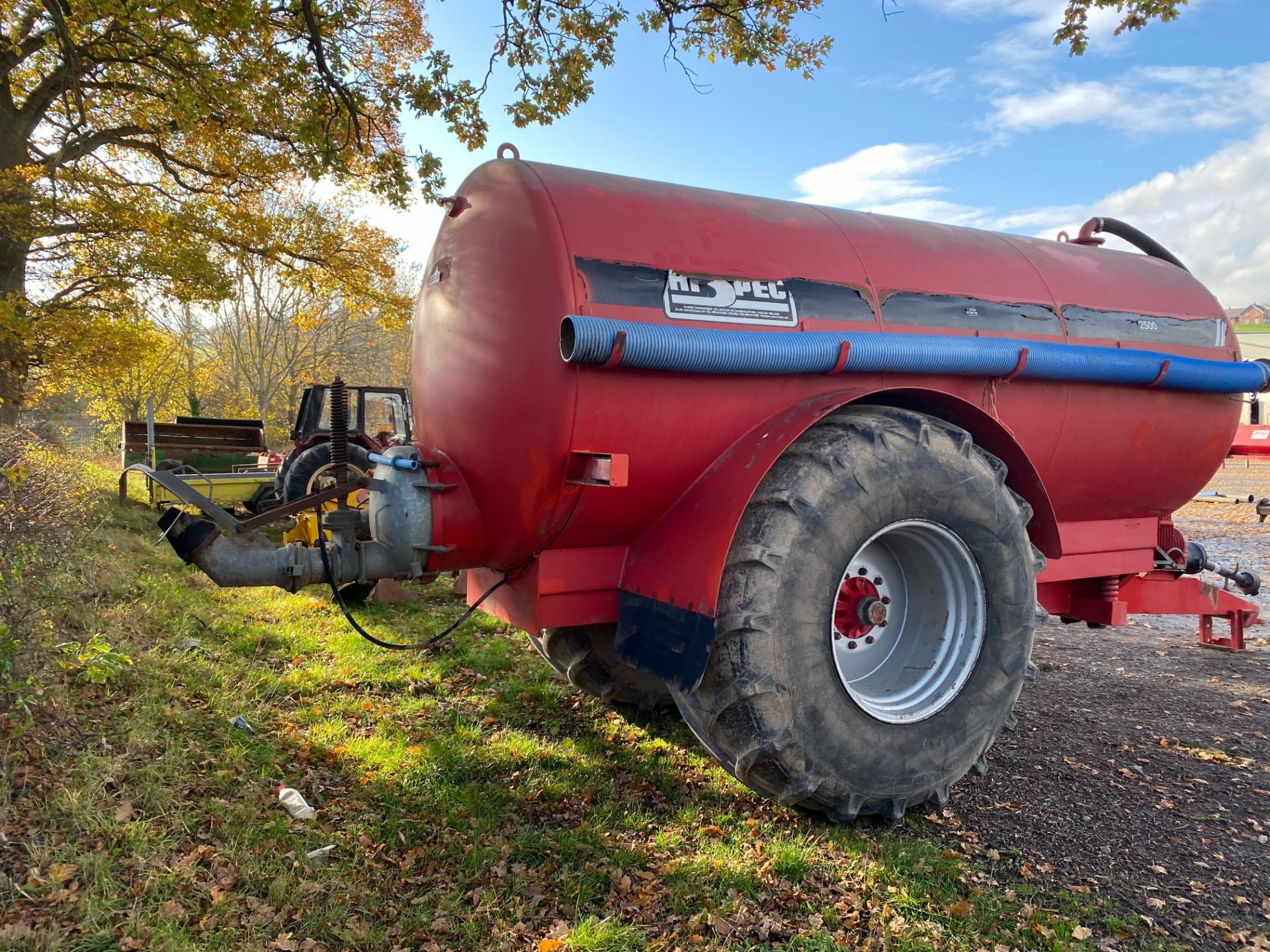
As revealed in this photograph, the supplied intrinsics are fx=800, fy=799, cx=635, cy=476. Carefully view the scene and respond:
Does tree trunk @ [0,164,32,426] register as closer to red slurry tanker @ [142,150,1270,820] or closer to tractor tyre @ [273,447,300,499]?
tractor tyre @ [273,447,300,499]

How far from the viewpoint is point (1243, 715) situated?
433 cm

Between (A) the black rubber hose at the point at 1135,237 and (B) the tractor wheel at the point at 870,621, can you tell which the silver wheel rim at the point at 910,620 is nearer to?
(B) the tractor wheel at the point at 870,621

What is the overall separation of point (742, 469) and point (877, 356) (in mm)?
738

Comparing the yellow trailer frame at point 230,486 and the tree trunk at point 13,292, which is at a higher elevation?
the tree trunk at point 13,292

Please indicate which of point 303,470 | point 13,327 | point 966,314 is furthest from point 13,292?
point 966,314

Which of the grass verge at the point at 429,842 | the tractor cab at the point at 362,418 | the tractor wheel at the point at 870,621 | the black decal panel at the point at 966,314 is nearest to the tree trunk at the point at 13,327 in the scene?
the tractor cab at the point at 362,418

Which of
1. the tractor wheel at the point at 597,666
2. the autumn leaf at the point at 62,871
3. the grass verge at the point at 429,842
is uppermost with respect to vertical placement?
the tractor wheel at the point at 597,666

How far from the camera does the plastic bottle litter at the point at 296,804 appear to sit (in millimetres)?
2877

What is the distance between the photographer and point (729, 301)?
295 cm

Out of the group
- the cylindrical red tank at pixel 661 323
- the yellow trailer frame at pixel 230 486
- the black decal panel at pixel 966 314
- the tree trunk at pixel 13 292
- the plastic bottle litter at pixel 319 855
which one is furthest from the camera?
the yellow trailer frame at pixel 230 486

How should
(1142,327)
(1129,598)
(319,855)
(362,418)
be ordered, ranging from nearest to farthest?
(319,855) < (1142,327) < (1129,598) < (362,418)

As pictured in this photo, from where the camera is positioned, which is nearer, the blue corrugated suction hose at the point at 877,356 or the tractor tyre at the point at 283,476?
the blue corrugated suction hose at the point at 877,356

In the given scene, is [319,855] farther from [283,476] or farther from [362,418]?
[362,418]

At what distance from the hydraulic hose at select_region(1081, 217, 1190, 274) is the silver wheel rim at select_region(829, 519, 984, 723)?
2622 mm
